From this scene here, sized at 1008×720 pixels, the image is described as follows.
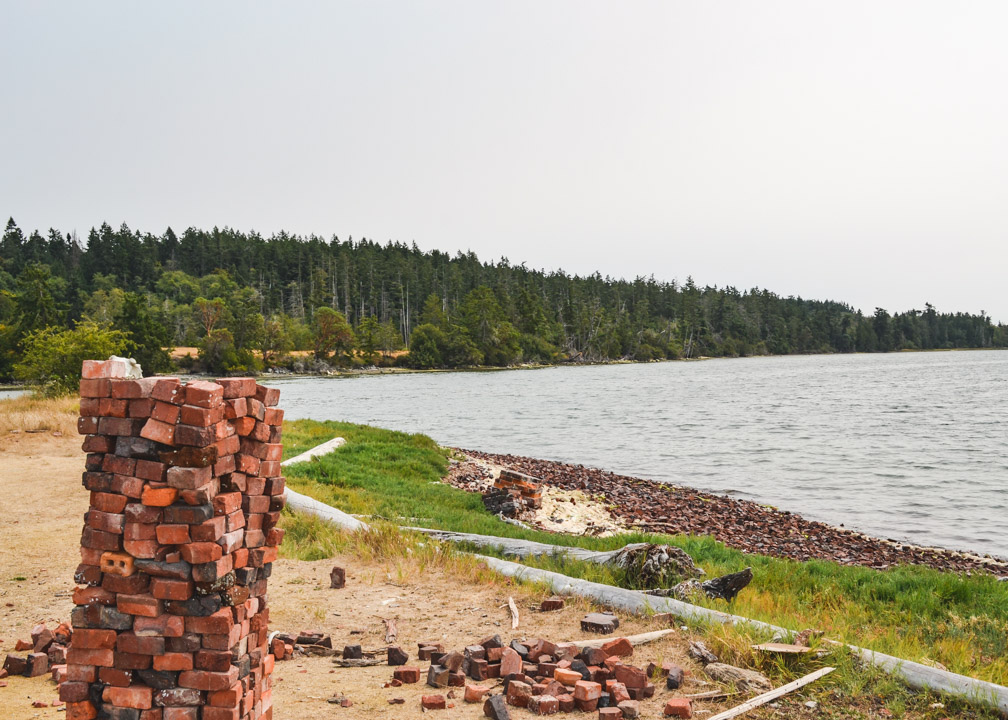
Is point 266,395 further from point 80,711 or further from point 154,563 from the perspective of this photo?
point 80,711

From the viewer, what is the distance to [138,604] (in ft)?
15.1

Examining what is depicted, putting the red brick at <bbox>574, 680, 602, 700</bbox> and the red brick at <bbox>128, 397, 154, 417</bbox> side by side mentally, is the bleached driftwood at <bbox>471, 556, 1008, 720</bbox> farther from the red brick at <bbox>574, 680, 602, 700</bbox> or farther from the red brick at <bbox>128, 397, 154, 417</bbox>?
the red brick at <bbox>128, 397, 154, 417</bbox>

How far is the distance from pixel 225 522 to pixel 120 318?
78052 millimetres

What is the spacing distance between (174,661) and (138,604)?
445 millimetres

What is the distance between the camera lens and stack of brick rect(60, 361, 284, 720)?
455cm

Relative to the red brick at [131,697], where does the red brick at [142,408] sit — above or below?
above

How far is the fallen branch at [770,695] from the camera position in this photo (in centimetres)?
535

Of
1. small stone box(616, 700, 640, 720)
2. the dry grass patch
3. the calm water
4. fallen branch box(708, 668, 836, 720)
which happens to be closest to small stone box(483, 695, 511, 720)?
small stone box(616, 700, 640, 720)

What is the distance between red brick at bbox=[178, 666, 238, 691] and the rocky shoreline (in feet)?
41.4

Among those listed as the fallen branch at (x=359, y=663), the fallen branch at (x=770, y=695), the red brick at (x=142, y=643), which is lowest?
the fallen branch at (x=359, y=663)

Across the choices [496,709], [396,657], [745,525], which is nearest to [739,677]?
[496,709]

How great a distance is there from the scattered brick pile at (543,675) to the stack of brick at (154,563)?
6.35 ft

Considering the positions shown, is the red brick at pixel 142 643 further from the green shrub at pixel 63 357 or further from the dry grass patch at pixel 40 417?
the green shrub at pixel 63 357

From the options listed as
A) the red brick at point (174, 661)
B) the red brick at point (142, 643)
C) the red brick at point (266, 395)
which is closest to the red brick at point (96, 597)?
the red brick at point (142, 643)
